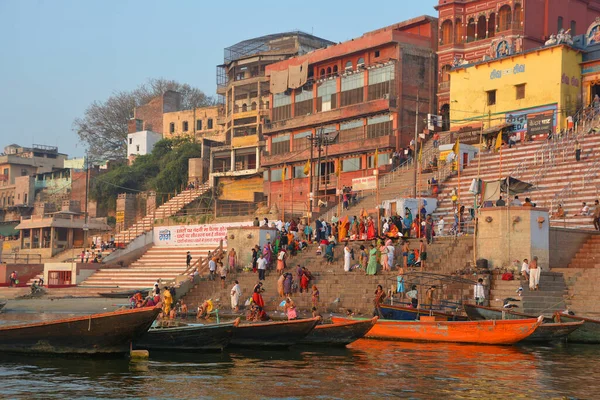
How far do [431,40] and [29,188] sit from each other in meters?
38.9

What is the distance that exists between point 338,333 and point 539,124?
979 inches

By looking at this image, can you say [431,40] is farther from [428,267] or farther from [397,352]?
[397,352]

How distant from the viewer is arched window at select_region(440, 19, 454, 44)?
163 feet

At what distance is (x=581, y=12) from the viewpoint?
165ft

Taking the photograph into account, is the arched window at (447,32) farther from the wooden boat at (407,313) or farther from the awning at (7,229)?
the awning at (7,229)

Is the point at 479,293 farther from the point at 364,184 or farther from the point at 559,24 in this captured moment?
the point at 559,24

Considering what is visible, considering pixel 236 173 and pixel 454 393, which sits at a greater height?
pixel 236 173

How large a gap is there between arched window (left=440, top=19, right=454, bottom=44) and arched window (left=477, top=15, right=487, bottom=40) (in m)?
1.52

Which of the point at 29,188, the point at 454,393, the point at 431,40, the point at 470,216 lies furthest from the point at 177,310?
the point at 29,188

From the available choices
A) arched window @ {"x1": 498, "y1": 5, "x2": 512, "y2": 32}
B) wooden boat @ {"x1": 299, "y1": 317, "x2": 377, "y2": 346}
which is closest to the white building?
arched window @ {"x1": 498, "y1": 5, "x2": 512, "y2": 32}

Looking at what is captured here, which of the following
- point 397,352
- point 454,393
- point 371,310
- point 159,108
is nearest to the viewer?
point 454,393

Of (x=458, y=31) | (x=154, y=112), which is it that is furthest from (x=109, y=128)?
(x=458, y=31)

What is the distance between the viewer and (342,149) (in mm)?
50281

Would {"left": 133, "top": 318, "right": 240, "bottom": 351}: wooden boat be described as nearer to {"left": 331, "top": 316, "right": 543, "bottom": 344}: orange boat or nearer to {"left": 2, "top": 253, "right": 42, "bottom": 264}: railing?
{"left": 331, "top": 316, "right": 543, "bottom": 344}: orange boat
